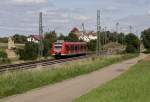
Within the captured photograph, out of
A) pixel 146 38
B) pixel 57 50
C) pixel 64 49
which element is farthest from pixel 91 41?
pixel 57 50

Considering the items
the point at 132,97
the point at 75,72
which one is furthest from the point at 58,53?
the point at 132,97

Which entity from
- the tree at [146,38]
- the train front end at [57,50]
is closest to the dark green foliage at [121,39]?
the tree at [146,38]

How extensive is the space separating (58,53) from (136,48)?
237 feet

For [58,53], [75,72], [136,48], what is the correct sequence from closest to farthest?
[75,72]
[58,53]
[136,48]

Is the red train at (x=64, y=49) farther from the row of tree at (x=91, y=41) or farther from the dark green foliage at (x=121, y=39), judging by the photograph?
the dark green foliage at (x=121, y=39)

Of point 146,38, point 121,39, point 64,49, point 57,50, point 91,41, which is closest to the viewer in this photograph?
point 57,50

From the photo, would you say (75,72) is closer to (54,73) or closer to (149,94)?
(54,73)

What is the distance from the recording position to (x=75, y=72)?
39750 mm

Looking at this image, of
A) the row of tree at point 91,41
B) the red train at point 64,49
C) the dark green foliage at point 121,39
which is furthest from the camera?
the dark green foliage at point 121,39

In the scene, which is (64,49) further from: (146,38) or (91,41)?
(146,38)

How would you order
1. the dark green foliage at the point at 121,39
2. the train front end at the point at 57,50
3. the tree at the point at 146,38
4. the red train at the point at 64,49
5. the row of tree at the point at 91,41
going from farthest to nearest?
the tree at the point at 146,38
the dark green foliage at the point at 121,39
the row of tree at the point at 91,41
the red train at the point at 64,49
the train front end at the point at 57,50

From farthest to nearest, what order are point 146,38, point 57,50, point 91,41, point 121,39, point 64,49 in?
point 121,39, point 146,38, point 91,41, point 64,49, point 57,50

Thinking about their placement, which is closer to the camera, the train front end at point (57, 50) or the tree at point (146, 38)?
the train front end at point (57, 50)

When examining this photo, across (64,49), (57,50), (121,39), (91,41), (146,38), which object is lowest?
(57,50)
